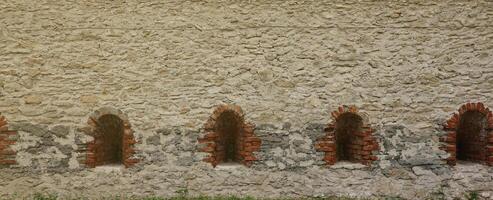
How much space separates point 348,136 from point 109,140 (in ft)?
12.0

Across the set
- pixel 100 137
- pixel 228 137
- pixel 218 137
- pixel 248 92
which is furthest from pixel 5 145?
pixel 248 92

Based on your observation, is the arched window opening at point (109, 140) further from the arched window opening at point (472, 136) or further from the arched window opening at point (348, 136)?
the arched window opening at point (472, 136)

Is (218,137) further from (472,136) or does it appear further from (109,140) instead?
(472,136)

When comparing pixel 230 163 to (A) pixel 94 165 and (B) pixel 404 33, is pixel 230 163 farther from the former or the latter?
(B) pixel 404 33

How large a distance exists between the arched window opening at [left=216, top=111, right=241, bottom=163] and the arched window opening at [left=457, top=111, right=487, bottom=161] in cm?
338

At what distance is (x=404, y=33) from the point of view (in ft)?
21.9

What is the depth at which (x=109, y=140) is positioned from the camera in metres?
6.91

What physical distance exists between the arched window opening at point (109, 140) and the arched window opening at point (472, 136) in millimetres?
5179

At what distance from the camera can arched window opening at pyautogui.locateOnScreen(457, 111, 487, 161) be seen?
22.1 ft

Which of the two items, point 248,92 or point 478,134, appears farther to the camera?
point 478,134

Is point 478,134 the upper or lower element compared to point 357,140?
upper

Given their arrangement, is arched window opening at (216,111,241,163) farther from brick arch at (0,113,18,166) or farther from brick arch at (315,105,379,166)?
brick arch at (0,113,18,166)

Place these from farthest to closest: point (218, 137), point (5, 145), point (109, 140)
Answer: point (109, 140)
point (218, 137)
point (5, 145)

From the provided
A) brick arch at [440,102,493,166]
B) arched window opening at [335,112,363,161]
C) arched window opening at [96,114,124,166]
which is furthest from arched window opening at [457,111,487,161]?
arched window opening at [96,114,124,166]
